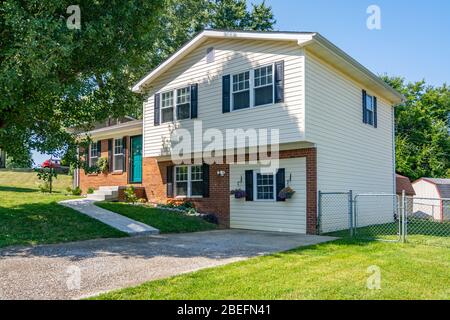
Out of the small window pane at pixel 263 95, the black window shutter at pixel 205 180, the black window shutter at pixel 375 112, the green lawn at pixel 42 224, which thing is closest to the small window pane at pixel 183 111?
the black window shutter at pixel 205 180

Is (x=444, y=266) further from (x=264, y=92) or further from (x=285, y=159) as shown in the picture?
(x=264, y=92)

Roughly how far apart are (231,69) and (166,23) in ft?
60.2

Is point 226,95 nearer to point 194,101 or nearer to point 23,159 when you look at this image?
point 194,101

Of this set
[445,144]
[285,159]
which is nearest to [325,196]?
[285,159]

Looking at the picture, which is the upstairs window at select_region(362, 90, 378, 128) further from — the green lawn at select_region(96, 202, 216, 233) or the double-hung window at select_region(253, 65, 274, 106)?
the green lawn at select_region(96, 202, 216, 233)

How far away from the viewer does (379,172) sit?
15.7m

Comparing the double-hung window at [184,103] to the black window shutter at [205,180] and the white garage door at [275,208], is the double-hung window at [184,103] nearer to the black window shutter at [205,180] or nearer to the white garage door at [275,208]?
the black window shutter at [205,180]

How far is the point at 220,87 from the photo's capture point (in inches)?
521

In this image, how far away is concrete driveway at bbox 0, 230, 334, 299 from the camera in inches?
207

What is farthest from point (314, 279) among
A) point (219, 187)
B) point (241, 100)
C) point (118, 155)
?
point (118, 155)

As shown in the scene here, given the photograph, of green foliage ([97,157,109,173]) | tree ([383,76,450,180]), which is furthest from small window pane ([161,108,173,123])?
tree ([383,76,450,180])

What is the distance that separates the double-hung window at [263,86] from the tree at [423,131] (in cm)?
2319

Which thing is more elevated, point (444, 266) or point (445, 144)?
point (445, 144)

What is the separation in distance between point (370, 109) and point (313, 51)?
16.5 feet
